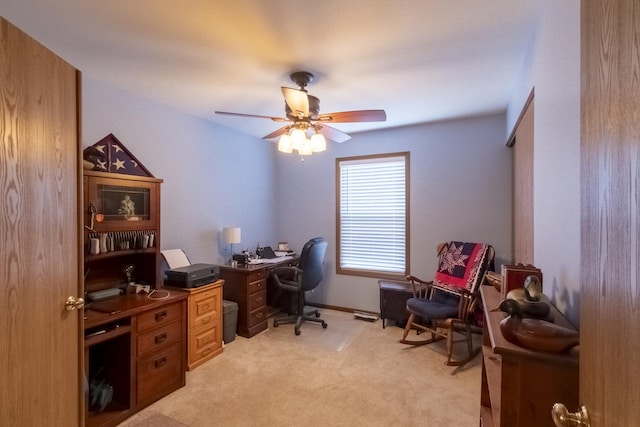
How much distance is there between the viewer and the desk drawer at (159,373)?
213 cm

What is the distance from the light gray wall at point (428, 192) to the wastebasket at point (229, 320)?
1.54 metres

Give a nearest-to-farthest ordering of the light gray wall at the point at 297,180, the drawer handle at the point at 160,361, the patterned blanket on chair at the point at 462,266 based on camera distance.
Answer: the drawer handle at the point at 160,361
the light gray wall at the point at 297,180
the patterned blanket on chair at the point at 462,266

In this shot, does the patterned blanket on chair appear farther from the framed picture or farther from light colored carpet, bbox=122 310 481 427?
the framed picture

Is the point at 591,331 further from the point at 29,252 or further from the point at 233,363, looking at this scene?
the point at 233,363

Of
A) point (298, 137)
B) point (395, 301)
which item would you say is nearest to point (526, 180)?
point (298, 137)

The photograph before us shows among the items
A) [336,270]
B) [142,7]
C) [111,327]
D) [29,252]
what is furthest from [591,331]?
[336,270]

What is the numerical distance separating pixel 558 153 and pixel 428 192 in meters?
2.52

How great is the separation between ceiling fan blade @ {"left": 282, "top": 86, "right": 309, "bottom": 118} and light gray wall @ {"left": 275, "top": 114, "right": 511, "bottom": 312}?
2.04m

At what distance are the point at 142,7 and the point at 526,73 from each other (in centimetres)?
253

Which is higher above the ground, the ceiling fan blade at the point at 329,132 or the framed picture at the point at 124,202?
the ceiling fan blade at the point at 329,132

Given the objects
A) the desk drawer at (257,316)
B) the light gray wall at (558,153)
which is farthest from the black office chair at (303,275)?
the light gray wall at (558,153)

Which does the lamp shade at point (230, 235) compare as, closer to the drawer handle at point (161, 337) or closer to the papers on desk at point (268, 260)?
the papers on desk at point (268, 260)

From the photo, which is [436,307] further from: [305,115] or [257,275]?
[305,115]

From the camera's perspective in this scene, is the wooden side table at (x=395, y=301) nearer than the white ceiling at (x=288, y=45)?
No
